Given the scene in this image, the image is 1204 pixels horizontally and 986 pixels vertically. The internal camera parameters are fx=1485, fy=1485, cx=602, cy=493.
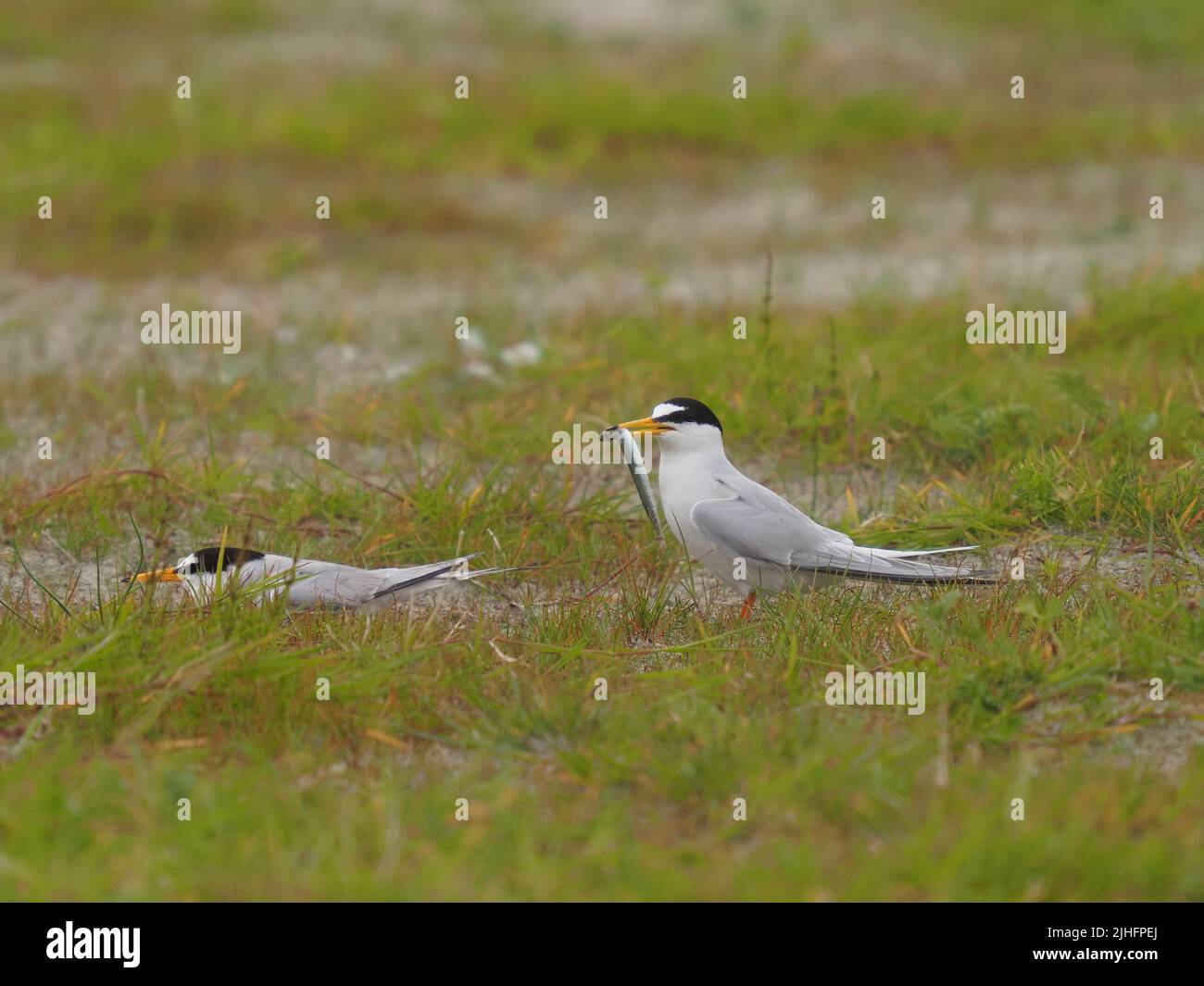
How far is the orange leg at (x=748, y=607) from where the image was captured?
4715mm

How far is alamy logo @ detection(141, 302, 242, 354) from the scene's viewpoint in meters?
8.04

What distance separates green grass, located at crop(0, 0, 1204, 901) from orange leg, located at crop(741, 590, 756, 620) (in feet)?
0.18

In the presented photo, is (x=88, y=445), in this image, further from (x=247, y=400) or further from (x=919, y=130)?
(x=919, y=130)

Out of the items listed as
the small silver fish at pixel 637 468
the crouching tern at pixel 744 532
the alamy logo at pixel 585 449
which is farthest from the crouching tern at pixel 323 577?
the alamy logo at pixel 585 449

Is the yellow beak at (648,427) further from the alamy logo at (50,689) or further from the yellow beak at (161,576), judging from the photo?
the alamy logo at (50,689)

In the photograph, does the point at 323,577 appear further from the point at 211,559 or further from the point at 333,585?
the point at 211,559

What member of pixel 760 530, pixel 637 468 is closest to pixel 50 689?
pixel 637 468

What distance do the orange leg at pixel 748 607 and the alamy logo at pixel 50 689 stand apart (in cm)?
196

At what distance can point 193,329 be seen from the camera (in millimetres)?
8211

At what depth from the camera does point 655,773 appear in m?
3.61
